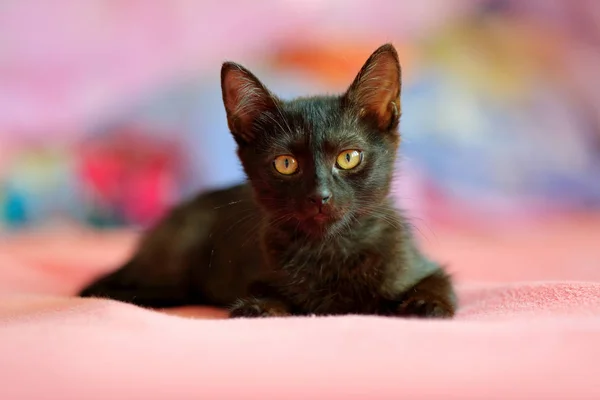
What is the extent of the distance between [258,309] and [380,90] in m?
0.54

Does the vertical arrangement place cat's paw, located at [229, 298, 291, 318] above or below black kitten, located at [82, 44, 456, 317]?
below

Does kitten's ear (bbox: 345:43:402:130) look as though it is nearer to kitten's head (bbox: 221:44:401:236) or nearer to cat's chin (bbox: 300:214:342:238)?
kitten's head (bbox: 221:44:401:236)

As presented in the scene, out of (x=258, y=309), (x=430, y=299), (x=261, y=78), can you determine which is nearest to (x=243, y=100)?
(x=258, y=309)

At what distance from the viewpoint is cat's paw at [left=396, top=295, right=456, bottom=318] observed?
130 cm

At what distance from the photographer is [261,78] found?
2.79 metres

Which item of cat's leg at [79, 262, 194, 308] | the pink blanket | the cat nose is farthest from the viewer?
cat's leg at [79, 262, 194, 308]

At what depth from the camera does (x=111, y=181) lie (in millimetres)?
2811

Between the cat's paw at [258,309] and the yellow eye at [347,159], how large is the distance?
320 mm

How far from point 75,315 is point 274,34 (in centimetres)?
191

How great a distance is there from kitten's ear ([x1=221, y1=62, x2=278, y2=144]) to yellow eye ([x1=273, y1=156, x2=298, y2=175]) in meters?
0.15

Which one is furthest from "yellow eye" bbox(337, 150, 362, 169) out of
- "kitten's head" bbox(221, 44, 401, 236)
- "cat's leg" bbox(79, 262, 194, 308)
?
"cat's leg" bbox(79, 262, 194, 308)

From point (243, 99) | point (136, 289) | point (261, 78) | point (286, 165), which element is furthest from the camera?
point (261, 78)

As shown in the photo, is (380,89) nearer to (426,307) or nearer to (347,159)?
(347,159)

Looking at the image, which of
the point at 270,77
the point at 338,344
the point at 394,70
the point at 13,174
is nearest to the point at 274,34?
the point at 270,77
